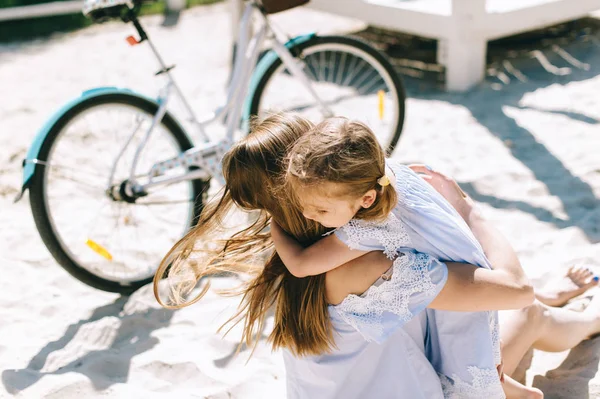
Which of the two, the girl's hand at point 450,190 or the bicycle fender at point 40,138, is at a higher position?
the bicycle fender at point 40,138

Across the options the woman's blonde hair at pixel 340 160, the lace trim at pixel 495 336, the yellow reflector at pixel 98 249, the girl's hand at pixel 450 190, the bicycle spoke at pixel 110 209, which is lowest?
the bicycle spoke at pixel 110 209

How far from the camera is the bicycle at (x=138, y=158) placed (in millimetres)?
2793

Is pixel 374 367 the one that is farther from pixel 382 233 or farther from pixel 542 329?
pixel 542 329

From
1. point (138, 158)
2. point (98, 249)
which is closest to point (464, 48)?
point (138, 158)

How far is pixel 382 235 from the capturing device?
5.50ft

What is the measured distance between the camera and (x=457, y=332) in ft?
6.05

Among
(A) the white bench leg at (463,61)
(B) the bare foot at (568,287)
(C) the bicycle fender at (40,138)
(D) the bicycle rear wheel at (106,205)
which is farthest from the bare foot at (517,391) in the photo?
(A) the white bench leg at (463,61)

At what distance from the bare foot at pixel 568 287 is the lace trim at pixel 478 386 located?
2.53 feet

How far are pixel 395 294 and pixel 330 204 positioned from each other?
11.3 inches

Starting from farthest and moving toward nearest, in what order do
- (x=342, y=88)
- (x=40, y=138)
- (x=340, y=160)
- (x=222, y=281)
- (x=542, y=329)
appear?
(x=342, y=88) < (x=222, y=281) < (x=40, y=138) < (x=542, y=329) < (x=340, y=160)

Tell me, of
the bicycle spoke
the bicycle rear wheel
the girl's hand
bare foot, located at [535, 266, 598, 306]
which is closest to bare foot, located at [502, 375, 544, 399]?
the girl's hand

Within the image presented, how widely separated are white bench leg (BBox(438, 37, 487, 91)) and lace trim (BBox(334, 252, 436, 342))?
330 cm

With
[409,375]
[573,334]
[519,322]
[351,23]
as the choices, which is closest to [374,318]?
[409,375]

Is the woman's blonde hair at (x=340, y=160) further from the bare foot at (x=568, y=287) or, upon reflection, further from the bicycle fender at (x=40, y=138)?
the bicycle fender at (x=40, y=138)
